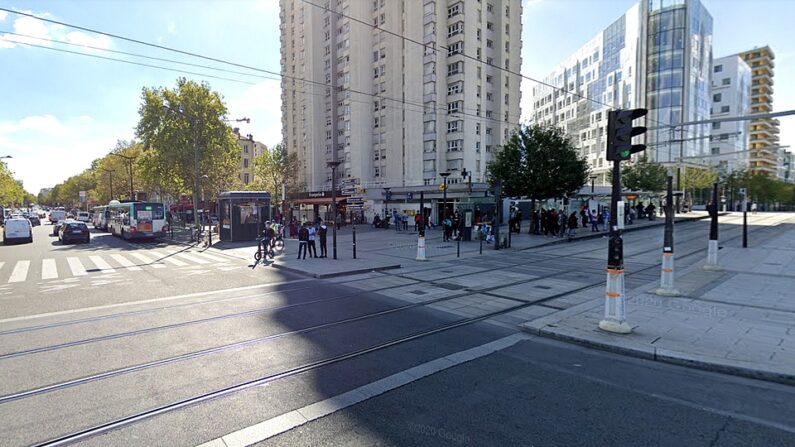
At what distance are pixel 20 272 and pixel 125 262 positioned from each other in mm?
3125

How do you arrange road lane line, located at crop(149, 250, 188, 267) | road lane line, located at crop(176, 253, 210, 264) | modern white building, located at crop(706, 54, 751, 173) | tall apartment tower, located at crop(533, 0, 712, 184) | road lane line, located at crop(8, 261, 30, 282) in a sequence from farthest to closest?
modern white building, located at crop(706, 54, 751, 173) < tall apartment tower, located at crop(533, 0, 712, 184) < road lane line, located at crop(176, 253, 210, 264) < road lane line, located at crop(149, 250, 188, 267) < road lane line, located at crop(8, 261, 30, 282)

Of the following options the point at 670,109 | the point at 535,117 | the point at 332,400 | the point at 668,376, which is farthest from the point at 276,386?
the point at 535,117

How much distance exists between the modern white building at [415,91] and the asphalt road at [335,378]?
36414 mm

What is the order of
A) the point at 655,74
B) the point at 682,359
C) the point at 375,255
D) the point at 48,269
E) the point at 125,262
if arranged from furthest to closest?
1. the point at 655,74
2. the point at 375,255
3. the point at 125,262
4. the point at 48,269
5. the point at 682,359

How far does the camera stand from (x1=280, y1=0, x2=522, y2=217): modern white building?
44594 mm

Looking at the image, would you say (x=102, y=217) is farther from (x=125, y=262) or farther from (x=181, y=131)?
(x=125, y=262)

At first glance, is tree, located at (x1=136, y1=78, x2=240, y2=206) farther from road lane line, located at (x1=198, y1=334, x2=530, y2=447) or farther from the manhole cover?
road lane line, located at (x1=198, y1=334, x2=530, y2=447)

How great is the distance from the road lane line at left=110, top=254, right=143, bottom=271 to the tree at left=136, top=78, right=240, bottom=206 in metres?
19.8

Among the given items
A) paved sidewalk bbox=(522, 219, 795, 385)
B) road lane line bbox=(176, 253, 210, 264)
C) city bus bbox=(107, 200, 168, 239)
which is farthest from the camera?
city bus bbox=(107, 200, 168, 239)

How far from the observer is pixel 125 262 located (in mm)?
15875

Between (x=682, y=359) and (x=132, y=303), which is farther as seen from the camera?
(x=132, y=303)

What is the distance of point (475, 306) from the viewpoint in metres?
8.38

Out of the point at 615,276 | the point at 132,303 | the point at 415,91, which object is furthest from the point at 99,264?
the point at 415,91

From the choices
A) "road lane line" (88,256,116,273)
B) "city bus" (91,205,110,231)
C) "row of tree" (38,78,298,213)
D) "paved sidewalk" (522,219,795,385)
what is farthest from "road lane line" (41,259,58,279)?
"city bus" (91,205,110,231)
